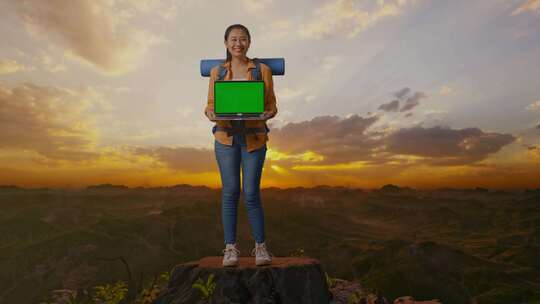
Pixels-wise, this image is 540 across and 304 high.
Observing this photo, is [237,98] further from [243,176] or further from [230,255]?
[230,255]

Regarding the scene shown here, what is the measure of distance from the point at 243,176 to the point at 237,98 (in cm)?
135

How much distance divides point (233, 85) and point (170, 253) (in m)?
149

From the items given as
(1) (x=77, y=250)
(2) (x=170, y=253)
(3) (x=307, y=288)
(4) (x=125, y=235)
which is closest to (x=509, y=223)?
(2) (x=170, y=253)

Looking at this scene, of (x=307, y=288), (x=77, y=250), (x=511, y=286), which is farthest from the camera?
(x=77, y=250)

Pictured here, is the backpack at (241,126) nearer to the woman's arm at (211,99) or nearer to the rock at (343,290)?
the woman's arm at (211,99)

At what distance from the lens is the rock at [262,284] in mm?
6832

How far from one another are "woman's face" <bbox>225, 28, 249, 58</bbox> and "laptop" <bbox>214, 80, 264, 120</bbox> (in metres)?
0.81

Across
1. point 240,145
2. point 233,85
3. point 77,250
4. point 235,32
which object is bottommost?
point 77,250

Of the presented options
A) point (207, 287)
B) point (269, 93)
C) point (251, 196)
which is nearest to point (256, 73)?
point (269, 93)

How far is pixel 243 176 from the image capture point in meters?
6.62

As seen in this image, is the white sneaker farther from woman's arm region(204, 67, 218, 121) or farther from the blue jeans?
woman's arm region(204, 67, 218, 121)

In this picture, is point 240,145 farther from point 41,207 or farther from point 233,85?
point 41,207

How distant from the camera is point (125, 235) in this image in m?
143

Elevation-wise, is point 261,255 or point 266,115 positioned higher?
point 266,115
